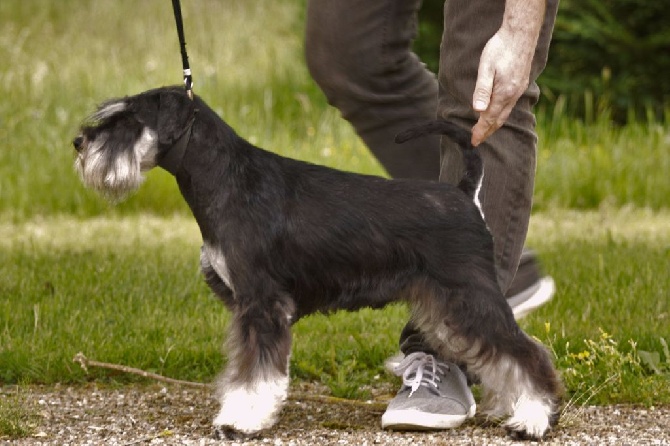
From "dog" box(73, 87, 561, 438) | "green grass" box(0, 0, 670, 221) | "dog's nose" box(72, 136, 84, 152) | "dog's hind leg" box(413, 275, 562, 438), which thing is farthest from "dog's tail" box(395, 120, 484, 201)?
"green grass" box(0, 0, 670, 221)

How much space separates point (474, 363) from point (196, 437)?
0.90 metres

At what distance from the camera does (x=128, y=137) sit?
356 cm

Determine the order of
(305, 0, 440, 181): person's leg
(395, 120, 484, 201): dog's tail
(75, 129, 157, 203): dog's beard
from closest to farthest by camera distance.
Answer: (75, 129, 157, 203): dog's beard < (395, 120, 484, 201): dog's tail < (305, 0, 440, 181): person's leg

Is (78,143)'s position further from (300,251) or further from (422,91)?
(422,91)

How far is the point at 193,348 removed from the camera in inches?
184

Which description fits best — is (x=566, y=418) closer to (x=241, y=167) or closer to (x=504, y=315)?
(x=504, y=315)

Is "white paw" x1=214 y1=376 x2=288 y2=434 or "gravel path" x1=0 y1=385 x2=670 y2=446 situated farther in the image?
"gravel path" x1=0 y1=385 x2=670 y2=446

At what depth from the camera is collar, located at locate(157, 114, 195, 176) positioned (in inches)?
143

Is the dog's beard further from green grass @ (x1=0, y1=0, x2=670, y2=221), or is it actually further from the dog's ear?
green grass @ (x1=0, y1=0, x2=670, y2=221)

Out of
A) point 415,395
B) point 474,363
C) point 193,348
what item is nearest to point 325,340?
point 193,348

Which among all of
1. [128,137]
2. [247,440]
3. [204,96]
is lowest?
[247,440]

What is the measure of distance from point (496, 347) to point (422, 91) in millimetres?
1304

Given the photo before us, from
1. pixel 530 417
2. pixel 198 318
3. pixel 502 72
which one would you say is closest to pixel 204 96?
pixel 198 318

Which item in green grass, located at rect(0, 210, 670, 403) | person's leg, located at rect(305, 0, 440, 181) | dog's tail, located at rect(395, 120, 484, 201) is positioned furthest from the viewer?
green grass, located at rect(0, 210, 670, 403)
